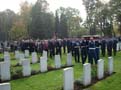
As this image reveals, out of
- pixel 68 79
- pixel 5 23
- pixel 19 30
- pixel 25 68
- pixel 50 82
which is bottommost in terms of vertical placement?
pixel 50 82

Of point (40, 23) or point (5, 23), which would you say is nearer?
point (40, 23)

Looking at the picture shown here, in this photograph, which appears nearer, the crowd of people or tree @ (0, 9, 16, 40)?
the crowd of people

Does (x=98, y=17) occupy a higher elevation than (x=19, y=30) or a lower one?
higher

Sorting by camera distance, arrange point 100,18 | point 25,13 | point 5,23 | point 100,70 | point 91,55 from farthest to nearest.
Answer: point 5,23, point 25,13, point 100,18, point 91,55, point 100,70

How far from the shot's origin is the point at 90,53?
17.4 meters

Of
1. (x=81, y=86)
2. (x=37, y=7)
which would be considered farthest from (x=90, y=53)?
(x=37, y=7)

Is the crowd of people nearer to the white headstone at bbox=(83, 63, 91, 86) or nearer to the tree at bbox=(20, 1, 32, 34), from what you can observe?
the white headstone at bbox=(83, 63, 91, 86)

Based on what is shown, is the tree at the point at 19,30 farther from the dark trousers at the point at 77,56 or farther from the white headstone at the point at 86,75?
the white headstone at the point at 86,75

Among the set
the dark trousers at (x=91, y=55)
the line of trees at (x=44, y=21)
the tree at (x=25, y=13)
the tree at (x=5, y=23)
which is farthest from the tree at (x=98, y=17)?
the dark trousers at (x=91, y=55)

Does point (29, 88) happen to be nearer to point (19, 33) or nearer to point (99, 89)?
point (99, 89)

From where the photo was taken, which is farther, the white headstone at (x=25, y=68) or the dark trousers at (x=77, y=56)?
the dark trousers at (x=77, y=56)

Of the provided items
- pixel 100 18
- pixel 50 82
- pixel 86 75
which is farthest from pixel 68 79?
pixel 100 18

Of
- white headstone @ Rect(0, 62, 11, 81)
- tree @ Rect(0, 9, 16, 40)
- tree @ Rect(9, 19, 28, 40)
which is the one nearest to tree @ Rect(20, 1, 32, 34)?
tree @ Rect(9, 19, 28, 40)

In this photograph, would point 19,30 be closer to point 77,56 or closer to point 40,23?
point 40,23
